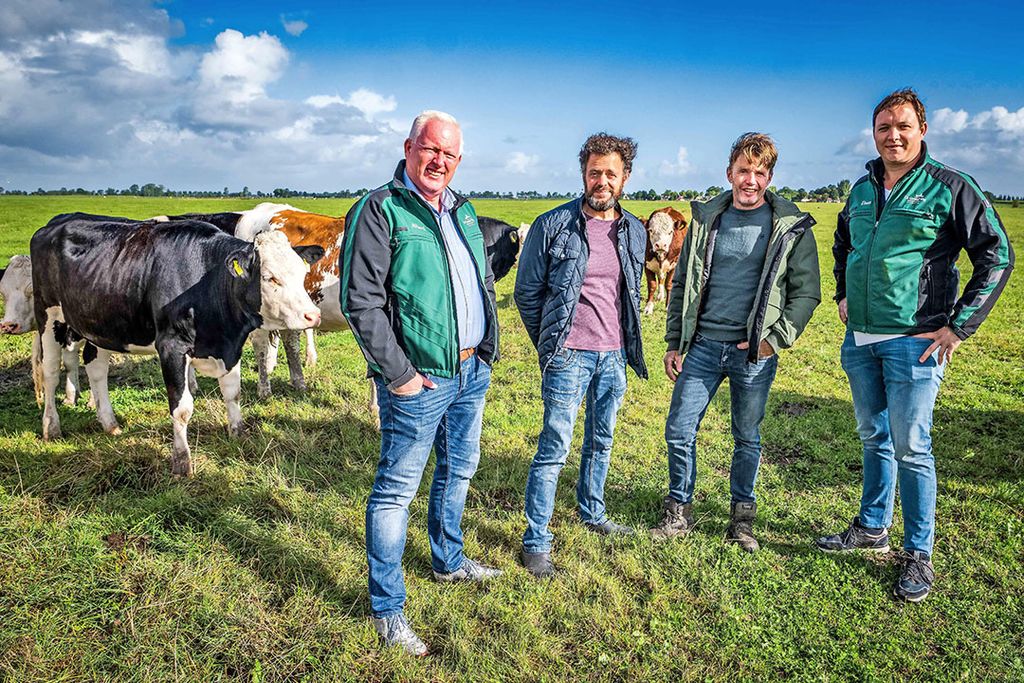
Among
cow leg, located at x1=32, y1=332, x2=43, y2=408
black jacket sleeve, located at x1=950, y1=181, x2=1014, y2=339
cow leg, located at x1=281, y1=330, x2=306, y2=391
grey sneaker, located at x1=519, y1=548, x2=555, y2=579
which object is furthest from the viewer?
cow leg, located at x1=281, y1=330, x2=306, y2=391

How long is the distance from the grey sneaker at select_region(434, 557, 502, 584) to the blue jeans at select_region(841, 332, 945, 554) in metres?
2.55

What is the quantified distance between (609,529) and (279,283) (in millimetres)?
3405

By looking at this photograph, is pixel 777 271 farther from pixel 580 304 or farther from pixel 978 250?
pixel 580 304

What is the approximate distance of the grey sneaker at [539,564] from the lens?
12.9 ft

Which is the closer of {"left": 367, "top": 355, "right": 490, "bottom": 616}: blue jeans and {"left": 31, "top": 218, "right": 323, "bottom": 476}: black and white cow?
{"left": 367, "top": 355, "right": 490, "bottom": 616}: blue jeans

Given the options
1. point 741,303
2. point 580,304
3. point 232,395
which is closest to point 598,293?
point 580,304

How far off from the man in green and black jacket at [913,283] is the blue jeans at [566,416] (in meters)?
1.54

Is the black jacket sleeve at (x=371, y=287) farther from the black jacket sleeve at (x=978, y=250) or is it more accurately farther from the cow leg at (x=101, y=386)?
the cow leg at (x=101, y=386)

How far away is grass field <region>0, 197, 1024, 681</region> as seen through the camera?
3.21 m

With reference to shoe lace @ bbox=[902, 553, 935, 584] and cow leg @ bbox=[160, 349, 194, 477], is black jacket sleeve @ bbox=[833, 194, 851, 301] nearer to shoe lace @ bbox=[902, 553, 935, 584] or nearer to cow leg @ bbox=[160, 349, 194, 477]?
shoe lace @ bbox=[902, 553, 935, 584]

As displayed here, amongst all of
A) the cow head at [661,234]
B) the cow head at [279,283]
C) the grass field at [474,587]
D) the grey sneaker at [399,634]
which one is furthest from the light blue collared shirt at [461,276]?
the cow head at [661,234]

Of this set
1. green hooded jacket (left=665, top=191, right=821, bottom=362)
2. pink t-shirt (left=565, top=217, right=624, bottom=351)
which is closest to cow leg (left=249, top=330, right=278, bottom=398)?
pink t-shirt (left=565, top=217, right=624, bottom=351)

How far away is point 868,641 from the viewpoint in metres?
3.42

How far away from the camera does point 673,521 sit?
4.48 meters
